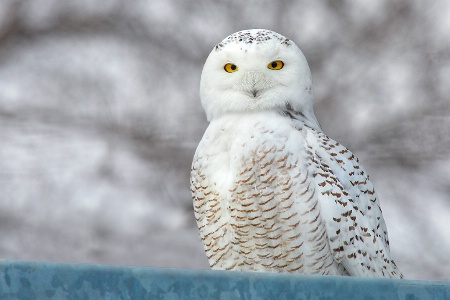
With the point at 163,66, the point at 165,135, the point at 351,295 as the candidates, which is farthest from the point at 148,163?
the point at 351,295

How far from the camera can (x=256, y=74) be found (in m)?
A: 2.30

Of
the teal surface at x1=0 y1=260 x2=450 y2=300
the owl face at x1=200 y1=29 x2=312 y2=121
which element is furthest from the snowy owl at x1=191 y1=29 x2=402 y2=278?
the teal surface at x1=0 y1=260 x2=450 y2=300

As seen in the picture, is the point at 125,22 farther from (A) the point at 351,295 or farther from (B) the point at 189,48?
(A) the point at 351,295

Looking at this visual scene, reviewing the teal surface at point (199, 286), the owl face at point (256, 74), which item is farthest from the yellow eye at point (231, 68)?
the teal surface at point (199, 286)

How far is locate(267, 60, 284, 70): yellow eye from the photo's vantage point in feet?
7.65

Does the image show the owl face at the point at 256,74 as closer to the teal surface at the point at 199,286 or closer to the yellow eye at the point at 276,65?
the yellow eye at the point at 276,65

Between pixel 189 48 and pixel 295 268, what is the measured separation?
1210 millimetres

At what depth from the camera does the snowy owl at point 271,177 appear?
2273 millimetres

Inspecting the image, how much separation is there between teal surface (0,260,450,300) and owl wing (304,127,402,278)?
1.22 metres

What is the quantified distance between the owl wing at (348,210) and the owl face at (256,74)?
125 mm

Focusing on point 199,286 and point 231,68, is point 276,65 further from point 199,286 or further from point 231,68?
point 199,286

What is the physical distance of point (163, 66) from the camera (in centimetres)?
331

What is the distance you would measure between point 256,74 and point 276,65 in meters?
0.08

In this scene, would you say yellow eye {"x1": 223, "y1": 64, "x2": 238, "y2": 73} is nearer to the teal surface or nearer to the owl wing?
the owl wing
